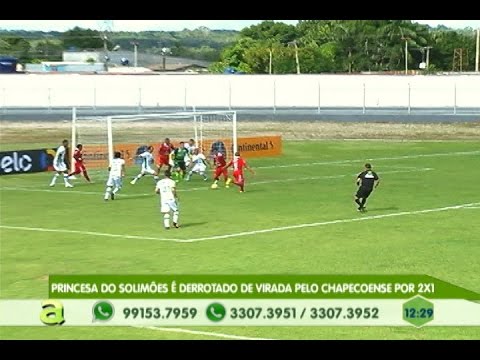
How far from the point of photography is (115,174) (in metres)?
34.6

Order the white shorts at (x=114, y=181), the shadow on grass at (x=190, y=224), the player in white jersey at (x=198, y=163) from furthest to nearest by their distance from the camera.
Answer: the player in white jersey at (x=198, y=163), the white shorts at (x=114, y=181), the shadow on grass at (x=190, y=224)

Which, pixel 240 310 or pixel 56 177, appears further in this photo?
pixel 56 177

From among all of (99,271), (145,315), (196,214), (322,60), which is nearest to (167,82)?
(322,60)

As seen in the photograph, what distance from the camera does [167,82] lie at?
7838 centimetres

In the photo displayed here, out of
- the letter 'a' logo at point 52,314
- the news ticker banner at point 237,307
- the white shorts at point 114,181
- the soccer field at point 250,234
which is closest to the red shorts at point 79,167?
the soccer field at point 250,234

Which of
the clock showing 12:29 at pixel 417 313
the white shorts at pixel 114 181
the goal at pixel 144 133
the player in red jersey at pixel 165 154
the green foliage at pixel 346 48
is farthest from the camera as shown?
the green foliage at pixel 346 48

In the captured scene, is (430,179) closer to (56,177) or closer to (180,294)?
(56,177)

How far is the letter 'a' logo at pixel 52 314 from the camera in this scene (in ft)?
56.3

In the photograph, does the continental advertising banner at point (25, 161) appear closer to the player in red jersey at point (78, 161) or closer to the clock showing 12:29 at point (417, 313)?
the player in red jersey at point (78, 161)

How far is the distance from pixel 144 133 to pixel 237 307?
46.6 meters

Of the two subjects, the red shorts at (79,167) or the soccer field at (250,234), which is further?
the red shorts at (79,167)

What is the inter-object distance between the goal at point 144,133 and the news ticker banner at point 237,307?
2258cm

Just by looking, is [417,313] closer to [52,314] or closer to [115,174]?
[52,314]
